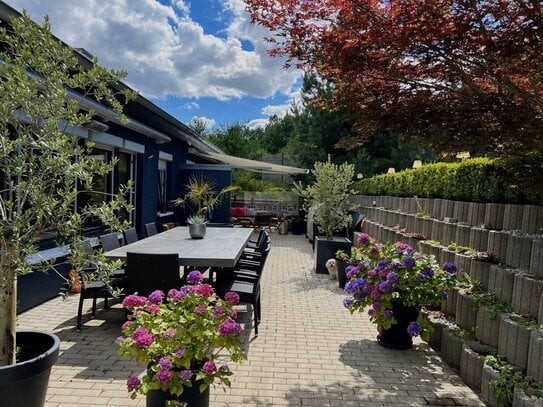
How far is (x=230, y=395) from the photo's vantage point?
2.83 m

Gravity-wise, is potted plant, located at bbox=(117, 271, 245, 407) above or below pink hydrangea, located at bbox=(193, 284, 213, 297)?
below

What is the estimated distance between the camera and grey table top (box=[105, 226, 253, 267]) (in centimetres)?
393

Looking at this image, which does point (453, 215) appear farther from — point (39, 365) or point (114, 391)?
point (39, 365)

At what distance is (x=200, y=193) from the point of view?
10781 millimetres

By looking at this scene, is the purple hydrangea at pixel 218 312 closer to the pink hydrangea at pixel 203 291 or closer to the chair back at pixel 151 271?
the pink hydrangea at pixel 203 291

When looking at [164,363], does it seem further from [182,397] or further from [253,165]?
[253,165]

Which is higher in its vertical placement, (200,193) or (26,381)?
(200,193)

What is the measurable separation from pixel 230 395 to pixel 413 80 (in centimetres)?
274

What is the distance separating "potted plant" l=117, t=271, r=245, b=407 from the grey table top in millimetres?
1499

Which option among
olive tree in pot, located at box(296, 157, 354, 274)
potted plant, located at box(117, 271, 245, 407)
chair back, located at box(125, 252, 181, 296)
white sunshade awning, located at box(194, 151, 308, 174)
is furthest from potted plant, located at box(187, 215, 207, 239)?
white sunshade awning, located at box(194, 151, 308, 174)

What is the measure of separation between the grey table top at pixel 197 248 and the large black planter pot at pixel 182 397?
1.75 metres

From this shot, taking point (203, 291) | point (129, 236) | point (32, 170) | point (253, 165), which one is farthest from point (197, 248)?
point (253, 165)

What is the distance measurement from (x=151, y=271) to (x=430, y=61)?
9.55 ft

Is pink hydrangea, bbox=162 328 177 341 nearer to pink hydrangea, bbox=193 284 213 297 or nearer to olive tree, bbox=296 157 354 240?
pink hydrangea, bbox=193 284 213 297
